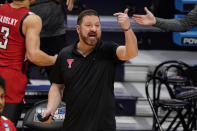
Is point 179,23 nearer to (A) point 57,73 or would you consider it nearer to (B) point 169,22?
(B) point 169,22

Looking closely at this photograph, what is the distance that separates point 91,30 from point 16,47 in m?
1.02

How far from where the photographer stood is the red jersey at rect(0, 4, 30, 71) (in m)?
4.26

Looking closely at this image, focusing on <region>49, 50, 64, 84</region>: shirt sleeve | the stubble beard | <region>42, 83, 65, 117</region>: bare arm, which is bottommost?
<region>42, 83, 65, 117</region>: bare arm

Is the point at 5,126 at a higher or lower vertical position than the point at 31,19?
lower

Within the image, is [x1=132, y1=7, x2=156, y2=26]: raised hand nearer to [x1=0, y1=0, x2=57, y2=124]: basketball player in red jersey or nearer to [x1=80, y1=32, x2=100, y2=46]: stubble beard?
[x1=80, y1=32, x2=100, y2=46]: stubble beard

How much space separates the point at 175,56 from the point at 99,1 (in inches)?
51.9

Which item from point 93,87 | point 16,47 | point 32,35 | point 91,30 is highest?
point 91,30

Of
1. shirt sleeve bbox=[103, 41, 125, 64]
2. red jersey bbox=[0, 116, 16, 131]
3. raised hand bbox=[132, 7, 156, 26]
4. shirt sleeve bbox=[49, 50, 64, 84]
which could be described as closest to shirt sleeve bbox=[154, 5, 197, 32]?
raised hand bbox=[132, 7, 156, 26]

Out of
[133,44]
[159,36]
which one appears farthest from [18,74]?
[159,36]

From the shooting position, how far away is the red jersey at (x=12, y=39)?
4262 millimetres

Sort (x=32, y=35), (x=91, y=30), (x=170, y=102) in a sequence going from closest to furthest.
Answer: (x=91, y=30) < (x=32, y=35) < (x=170, y=102)

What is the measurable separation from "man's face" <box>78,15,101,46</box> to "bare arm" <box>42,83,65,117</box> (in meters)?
0.46

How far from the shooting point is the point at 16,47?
4277 mm

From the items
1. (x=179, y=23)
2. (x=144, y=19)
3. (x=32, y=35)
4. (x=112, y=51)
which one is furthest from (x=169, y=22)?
(x=32, y=35)
